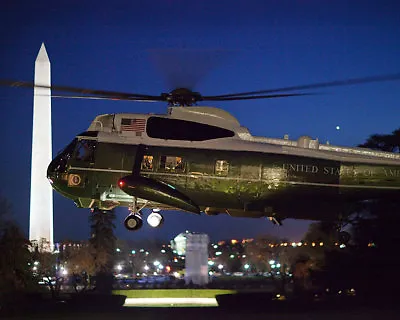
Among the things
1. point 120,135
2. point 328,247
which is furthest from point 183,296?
point 120,135

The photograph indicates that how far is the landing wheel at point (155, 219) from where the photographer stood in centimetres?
1898

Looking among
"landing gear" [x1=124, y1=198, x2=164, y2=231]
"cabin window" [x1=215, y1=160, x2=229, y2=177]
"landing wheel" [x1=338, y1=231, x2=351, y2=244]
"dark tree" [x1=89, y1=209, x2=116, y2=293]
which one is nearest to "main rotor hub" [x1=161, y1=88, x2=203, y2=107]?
"cabin window" [x1=215, y1=160, x2=229, y2=177]

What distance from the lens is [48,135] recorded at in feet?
312

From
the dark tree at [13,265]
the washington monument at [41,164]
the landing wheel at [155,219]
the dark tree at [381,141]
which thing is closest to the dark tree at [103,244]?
the washington monument at [41,164]

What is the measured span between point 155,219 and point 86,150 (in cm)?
283

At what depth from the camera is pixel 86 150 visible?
59.5 feet

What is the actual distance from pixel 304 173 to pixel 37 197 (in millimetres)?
82205

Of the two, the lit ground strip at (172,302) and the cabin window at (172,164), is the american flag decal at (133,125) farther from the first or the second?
the lit ground strip at (172,302)

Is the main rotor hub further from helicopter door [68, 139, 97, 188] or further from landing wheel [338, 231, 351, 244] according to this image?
landing wheel [338, 231, 351, 244]

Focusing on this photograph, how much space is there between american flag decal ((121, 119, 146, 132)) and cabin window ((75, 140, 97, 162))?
0.92 m

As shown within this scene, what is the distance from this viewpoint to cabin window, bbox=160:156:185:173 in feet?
57.7

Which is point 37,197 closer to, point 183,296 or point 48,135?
point 48,135

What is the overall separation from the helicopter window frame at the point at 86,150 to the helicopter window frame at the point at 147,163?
4.71 ft

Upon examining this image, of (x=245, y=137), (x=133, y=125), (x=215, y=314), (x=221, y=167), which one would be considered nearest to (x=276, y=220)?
(x=221, y=167)
